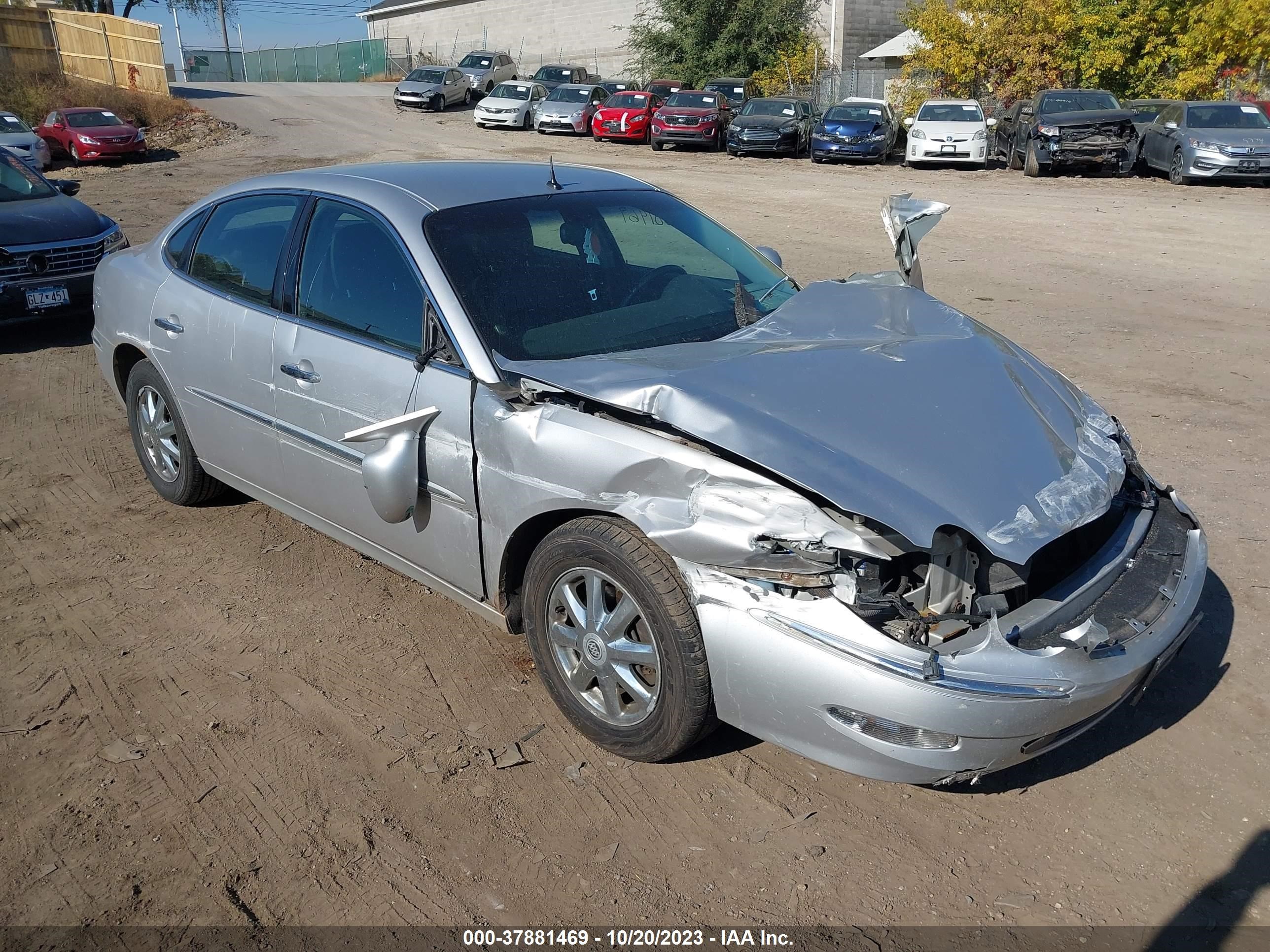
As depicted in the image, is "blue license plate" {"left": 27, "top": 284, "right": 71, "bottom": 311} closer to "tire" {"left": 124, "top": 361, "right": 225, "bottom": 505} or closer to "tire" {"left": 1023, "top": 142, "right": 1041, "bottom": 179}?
"tire" {"left": 124, "top": 361, "right": 225, "bottom": 505}

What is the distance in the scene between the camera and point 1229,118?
1900 cm

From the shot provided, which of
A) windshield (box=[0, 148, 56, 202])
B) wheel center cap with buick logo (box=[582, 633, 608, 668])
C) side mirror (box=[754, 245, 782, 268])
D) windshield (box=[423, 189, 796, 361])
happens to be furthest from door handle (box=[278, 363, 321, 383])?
windshield (box=[0, 148, 56, 202])

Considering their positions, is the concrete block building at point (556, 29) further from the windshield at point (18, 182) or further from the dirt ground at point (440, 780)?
the dirt ground at point (440, 780)

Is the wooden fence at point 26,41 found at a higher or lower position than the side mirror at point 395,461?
higher

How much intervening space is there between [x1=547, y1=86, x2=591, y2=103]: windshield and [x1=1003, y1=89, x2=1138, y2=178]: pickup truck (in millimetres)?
14887

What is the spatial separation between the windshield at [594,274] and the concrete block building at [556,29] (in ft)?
110

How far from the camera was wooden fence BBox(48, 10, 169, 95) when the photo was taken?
3922 centimetres

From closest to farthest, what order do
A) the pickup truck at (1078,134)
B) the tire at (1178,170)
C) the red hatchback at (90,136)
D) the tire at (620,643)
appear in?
the tire at (620,643)
the tire at (1178,170)
the pickup truck at (1078,134)
the red hatchback at (90,136)

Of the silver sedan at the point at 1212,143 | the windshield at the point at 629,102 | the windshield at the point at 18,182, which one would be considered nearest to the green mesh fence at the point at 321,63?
A: the windshield at the point at 629,102

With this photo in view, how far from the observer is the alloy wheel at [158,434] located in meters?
5.15

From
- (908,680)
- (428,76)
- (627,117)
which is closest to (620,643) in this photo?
(908,680)

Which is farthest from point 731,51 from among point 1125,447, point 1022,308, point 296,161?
point 1125,447

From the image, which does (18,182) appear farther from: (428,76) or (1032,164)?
(428,76)

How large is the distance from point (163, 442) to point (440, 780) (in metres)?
2.87
